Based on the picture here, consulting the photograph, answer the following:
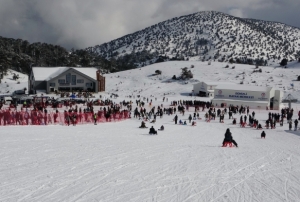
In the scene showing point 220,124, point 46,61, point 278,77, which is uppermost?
point 46,61

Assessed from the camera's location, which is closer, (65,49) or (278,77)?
(278,77)

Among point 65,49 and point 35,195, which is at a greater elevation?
point 65,49

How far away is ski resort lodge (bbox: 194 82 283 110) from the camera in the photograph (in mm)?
45969

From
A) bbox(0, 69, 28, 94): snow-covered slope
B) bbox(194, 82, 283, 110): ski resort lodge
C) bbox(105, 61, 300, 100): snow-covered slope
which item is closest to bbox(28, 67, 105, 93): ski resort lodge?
bbox(0, 69, 28, 94): snow-covered slope

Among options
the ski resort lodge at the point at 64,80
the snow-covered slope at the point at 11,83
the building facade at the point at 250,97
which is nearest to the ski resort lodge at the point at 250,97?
the building facade at the point at 250,97

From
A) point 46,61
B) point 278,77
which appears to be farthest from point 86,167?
point 46,61

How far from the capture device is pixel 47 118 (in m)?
25.0

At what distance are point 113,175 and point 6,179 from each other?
10.5ft

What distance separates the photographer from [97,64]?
11131 cm

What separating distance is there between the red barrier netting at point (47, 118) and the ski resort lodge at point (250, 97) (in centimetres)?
2409

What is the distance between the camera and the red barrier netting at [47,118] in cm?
2315

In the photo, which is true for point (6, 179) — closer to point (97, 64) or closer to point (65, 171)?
point (65, 171)

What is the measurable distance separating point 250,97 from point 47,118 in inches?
1275

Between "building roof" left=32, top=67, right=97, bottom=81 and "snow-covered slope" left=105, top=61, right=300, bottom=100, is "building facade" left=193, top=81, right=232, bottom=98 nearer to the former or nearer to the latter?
"snow-covered slope" left=105, top=61, right=300, bottom=100
